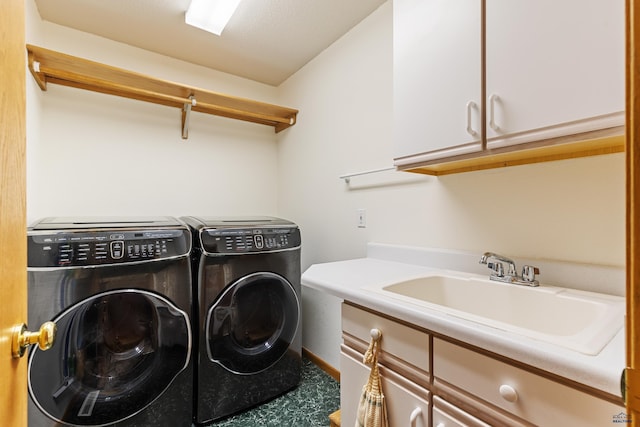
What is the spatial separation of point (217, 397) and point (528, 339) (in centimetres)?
164

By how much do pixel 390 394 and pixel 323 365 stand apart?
52.3 inches

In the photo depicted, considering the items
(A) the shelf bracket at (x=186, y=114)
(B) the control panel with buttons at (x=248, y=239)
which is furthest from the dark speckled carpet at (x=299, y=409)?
(A) the shelf bracket at (x=186, y=114)

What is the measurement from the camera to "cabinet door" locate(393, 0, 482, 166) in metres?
1.04

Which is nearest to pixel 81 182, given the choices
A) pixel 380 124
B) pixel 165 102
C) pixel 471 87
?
pixel 165 102

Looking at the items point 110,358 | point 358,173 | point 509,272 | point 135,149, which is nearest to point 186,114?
point 135,149

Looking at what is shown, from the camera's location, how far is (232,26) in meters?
1.94

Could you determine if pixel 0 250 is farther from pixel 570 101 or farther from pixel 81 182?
pixel 81 182

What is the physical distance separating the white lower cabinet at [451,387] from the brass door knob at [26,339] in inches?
34.4

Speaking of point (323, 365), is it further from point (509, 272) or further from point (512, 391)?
point (512, 391)

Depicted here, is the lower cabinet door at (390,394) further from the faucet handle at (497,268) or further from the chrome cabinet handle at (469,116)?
the chrome cabinet handle at (469,116)

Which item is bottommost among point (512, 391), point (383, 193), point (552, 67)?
point (512, 391)

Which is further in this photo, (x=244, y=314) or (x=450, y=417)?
(x=244, y=314)

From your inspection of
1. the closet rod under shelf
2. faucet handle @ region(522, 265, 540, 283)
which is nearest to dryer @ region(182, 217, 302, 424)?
the closet rod under shelf

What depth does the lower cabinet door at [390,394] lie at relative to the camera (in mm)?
899
